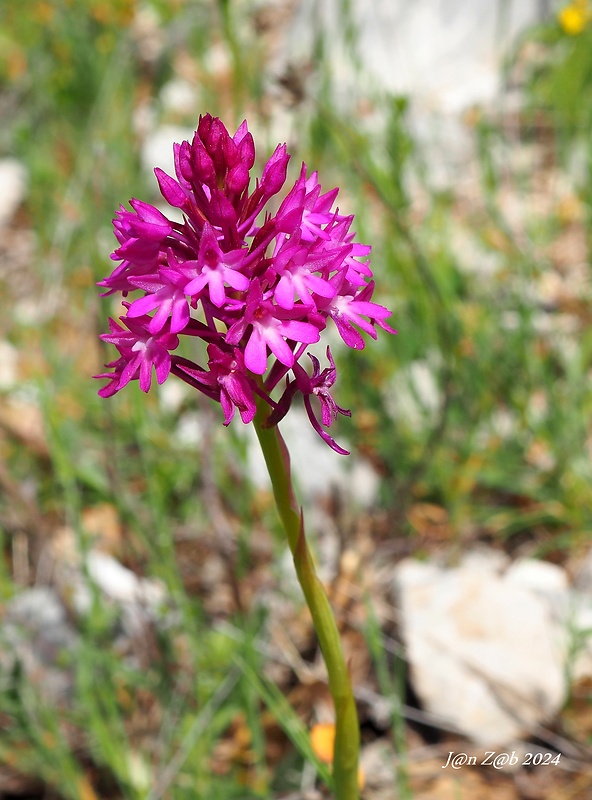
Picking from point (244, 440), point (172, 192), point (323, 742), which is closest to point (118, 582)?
point (244, 440)

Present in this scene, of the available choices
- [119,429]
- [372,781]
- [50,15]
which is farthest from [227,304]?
[50,15]

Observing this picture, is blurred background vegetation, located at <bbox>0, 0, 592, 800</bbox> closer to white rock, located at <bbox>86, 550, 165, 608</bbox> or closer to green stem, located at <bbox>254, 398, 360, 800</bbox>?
white rock, located at <bbox>86, 550, 165, 608</bbox>

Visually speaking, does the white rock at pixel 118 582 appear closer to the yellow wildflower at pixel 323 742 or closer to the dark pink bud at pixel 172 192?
the yellow wildflower at pixel 323 742

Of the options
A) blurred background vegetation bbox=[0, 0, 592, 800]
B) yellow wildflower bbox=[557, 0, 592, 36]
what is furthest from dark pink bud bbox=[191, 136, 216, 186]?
yellow wildflower bbox=[557, 0, 592, 36]

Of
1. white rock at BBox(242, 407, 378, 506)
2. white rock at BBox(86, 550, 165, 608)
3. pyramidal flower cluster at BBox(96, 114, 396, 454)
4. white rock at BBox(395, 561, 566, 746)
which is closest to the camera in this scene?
pyramidal flower cluster at BBox(96, 114, 396, 454)

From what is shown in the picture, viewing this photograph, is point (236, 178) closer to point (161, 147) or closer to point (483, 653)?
point (483, 653)

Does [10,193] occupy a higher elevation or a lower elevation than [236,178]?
higher
